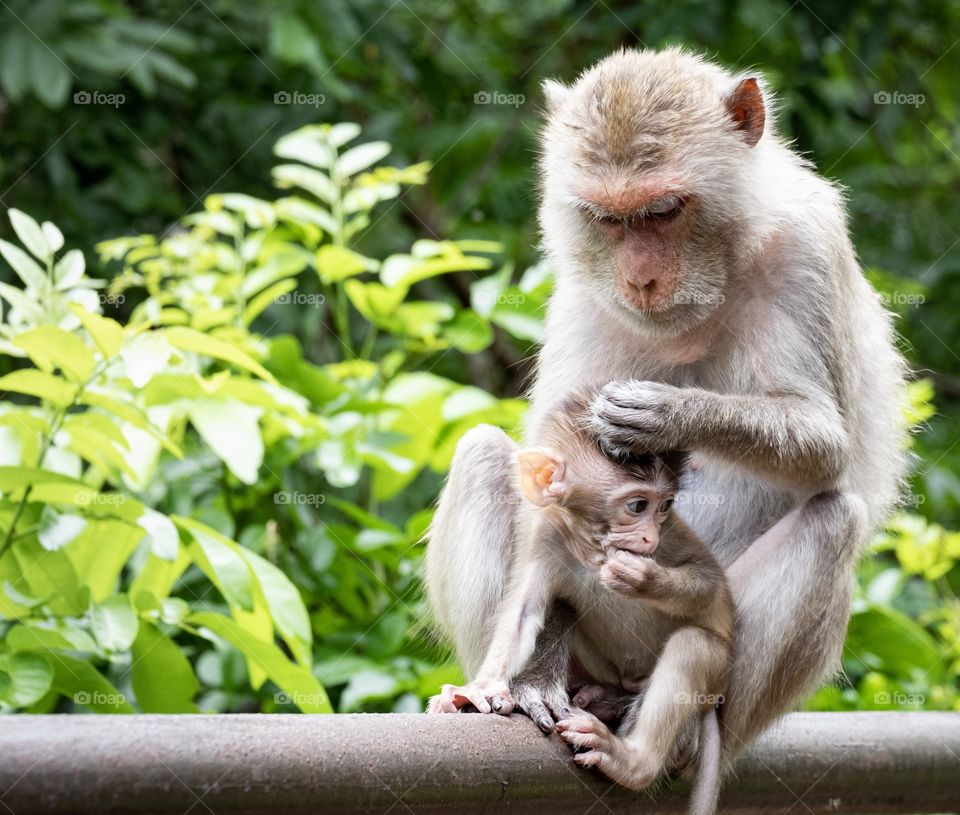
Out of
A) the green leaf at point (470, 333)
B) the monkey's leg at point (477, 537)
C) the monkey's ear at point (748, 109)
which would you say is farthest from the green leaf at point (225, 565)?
the monkey's ear at point (748, 109)

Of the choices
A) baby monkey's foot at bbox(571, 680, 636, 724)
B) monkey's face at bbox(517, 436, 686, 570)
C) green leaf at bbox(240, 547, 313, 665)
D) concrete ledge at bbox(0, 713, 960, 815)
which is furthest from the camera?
green leaf at bbox(240, 547, 313, 665)

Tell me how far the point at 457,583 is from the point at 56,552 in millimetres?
1268

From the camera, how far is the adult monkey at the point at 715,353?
3.76 metres

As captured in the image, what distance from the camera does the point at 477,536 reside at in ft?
13.6

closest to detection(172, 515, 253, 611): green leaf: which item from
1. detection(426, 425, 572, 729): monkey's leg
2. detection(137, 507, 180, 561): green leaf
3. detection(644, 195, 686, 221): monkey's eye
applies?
detection(137, 507, 180, 561): green leaf

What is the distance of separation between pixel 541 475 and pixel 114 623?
1.34 m

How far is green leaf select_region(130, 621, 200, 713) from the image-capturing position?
160 inches

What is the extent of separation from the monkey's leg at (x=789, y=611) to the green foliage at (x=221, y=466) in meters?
1.33

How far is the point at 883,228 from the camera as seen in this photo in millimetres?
9570

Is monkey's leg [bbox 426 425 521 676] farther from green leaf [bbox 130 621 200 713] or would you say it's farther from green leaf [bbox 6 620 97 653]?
green leaf [bbox 6 620 97 653]

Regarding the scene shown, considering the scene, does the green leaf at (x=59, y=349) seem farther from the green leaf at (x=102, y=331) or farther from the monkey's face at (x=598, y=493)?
the monkey's face at (x=598, y=493)

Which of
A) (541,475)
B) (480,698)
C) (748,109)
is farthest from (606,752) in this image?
(748,109)

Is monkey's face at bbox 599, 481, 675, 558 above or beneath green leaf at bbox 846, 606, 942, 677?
above

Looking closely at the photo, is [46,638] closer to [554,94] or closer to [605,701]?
[605,701]
